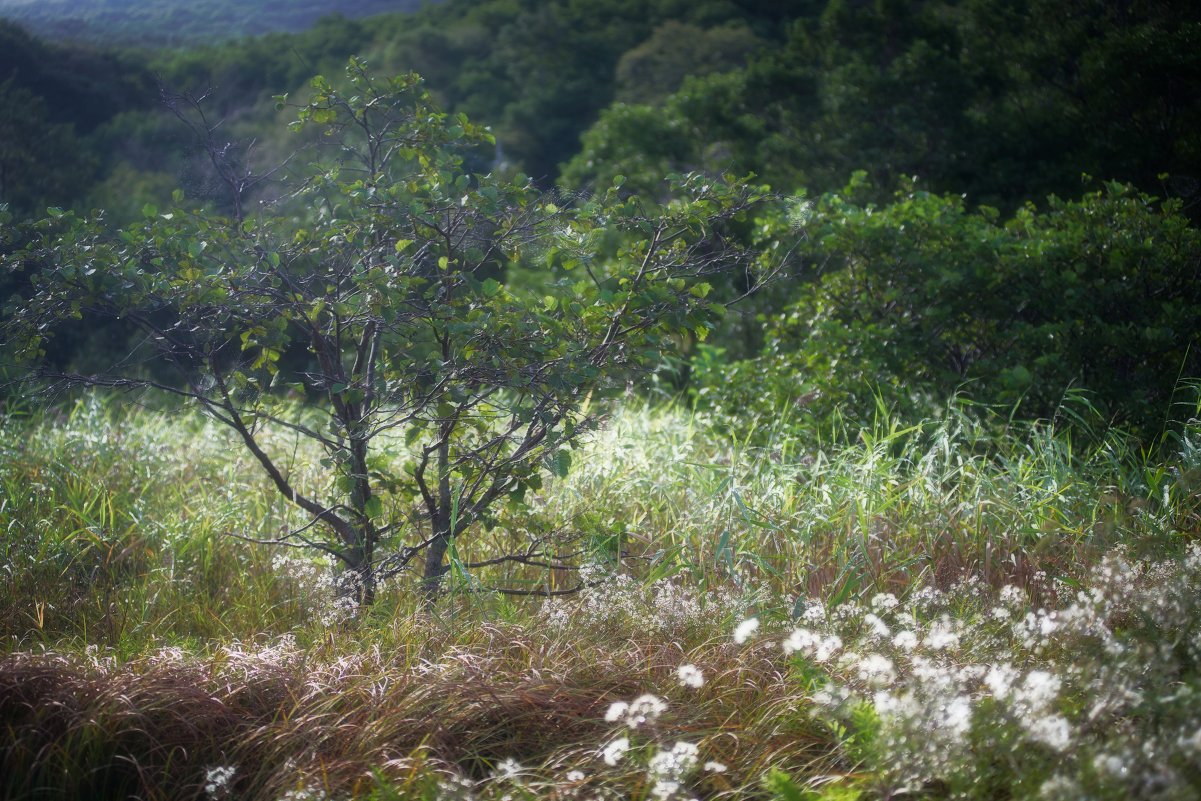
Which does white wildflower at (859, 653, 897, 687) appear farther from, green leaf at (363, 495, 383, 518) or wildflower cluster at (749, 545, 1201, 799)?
green leaf at (363, 495, 383, 518)

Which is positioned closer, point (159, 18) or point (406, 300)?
point (406, 300)

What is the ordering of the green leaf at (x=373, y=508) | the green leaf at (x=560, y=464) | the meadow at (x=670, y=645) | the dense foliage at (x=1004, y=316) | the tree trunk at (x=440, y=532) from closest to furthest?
1. the meadow at (x=670, y=645)
2. the green leaf at (x=560, y=464)
3. the green leaf at (x=373, y=508)
4. the tree trunk at (x=440, y=532)
5. the dense foliage at (x=1004, y=316)

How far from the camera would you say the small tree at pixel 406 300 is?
131 inches

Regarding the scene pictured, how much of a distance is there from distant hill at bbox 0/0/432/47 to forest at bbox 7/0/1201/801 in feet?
2.15

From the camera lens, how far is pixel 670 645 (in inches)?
126

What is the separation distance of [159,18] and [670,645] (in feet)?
29.6

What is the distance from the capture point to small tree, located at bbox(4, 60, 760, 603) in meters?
3.33

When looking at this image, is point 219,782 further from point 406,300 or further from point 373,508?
point 406,300

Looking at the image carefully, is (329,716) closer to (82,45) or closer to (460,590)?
(460,590)

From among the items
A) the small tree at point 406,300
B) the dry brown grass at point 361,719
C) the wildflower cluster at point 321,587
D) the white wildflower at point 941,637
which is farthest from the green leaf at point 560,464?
the white wildflower at point 941,637

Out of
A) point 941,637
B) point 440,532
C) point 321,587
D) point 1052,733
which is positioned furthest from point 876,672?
point 321,587

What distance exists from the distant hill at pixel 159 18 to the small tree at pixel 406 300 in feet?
15.9

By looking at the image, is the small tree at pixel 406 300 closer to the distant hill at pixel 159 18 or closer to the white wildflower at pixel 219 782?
the white wildflower at pixel 219 782

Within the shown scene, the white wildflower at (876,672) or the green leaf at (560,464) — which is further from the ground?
the green leaf at (560,464)
